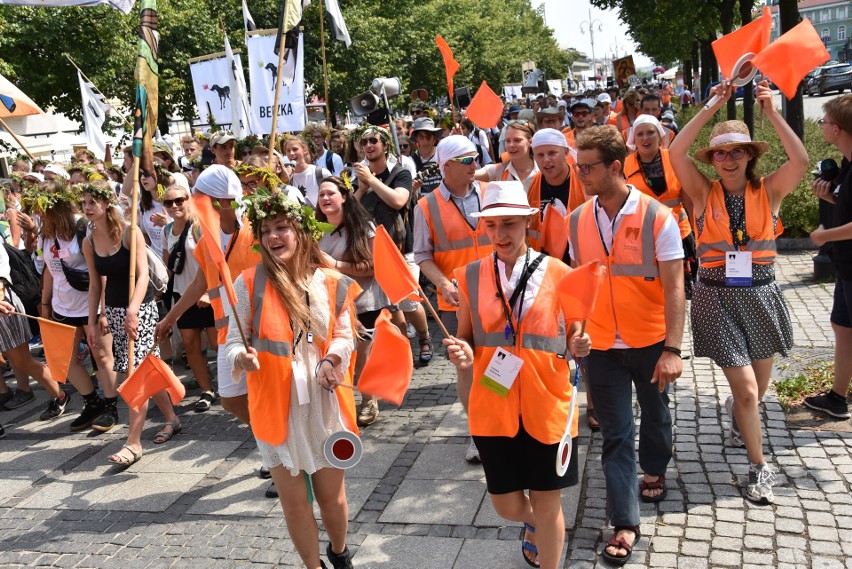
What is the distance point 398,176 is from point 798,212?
18.1 feet

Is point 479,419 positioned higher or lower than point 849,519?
higher

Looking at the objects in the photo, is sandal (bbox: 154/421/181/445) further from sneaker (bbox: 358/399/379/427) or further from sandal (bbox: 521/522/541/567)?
sandal (bbox: 521/522/541/567)

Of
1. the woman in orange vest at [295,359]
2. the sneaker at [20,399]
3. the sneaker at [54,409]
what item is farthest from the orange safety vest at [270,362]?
the sneaker at [20,399]

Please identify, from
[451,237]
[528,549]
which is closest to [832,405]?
[528,549]

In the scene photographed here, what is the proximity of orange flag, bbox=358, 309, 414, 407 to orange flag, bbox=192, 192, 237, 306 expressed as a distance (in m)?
0.70

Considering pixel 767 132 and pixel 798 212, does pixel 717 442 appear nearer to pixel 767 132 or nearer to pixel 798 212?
pixel 798 212

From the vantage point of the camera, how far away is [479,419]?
358 centimetres

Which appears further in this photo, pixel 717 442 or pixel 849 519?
pixel 717 442

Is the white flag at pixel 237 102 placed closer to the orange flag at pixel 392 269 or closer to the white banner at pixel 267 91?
the white banner at pixel 267 91

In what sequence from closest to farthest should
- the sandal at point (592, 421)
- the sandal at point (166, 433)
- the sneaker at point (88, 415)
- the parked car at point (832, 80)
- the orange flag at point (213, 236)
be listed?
the orange flag at point (213, 236)
the sandal at point (592, 421)
the sandal at point (166, 433)
the sneaker at point (88, 415)
the parked car at point (832, 80)

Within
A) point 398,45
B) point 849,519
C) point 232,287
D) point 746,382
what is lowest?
point 849,519

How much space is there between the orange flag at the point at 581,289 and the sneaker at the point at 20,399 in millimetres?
6623

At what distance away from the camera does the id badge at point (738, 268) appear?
4.52 meters

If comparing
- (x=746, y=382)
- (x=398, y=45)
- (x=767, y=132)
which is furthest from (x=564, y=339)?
(x=398, y=45)
